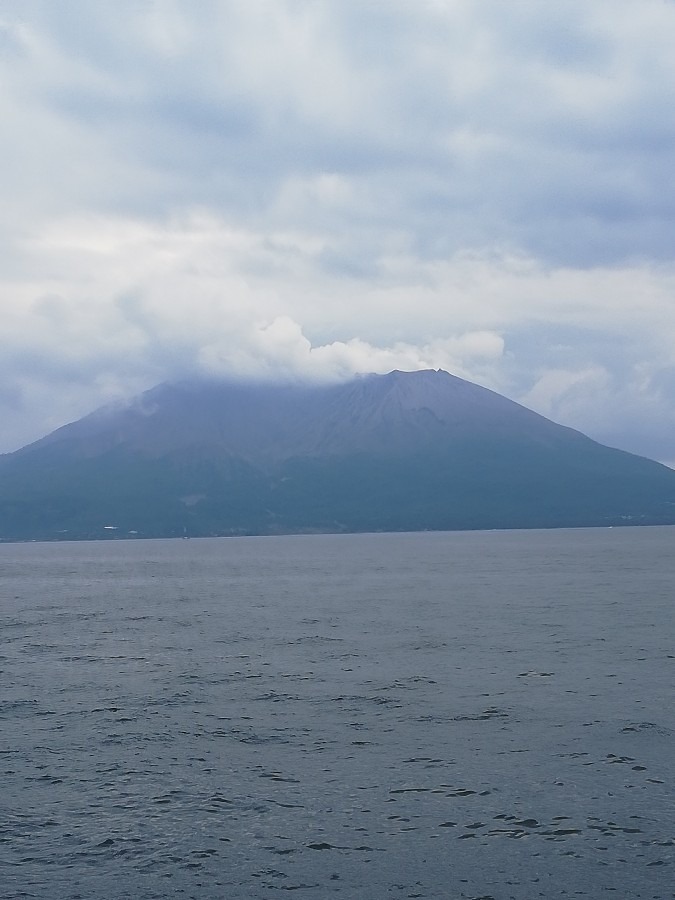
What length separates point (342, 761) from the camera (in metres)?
31.4

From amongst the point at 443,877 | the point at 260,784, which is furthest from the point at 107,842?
the point at 443,877

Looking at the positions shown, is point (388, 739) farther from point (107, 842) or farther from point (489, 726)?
point (107, 842)

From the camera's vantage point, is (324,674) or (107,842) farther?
(324,674)

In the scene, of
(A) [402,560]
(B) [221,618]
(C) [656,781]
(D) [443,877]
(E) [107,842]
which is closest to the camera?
(D) [443,877]

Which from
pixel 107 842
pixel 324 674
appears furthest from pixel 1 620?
pixel 107 842

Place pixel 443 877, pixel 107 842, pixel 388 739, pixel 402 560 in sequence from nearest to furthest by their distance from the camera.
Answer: pixel 443 877 → pixel 107 842 → pixel 388 739 → pixel 402 560

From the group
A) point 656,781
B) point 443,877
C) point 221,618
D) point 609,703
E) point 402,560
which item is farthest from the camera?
point 402,560

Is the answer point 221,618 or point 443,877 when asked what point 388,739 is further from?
point 221,618

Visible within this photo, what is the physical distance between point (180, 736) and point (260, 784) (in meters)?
7.23

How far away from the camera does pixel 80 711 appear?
132ft

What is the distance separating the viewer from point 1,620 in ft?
265

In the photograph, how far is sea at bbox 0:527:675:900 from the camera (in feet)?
73.5

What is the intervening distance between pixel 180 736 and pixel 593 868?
17.9 meters

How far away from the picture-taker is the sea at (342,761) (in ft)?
73.5
